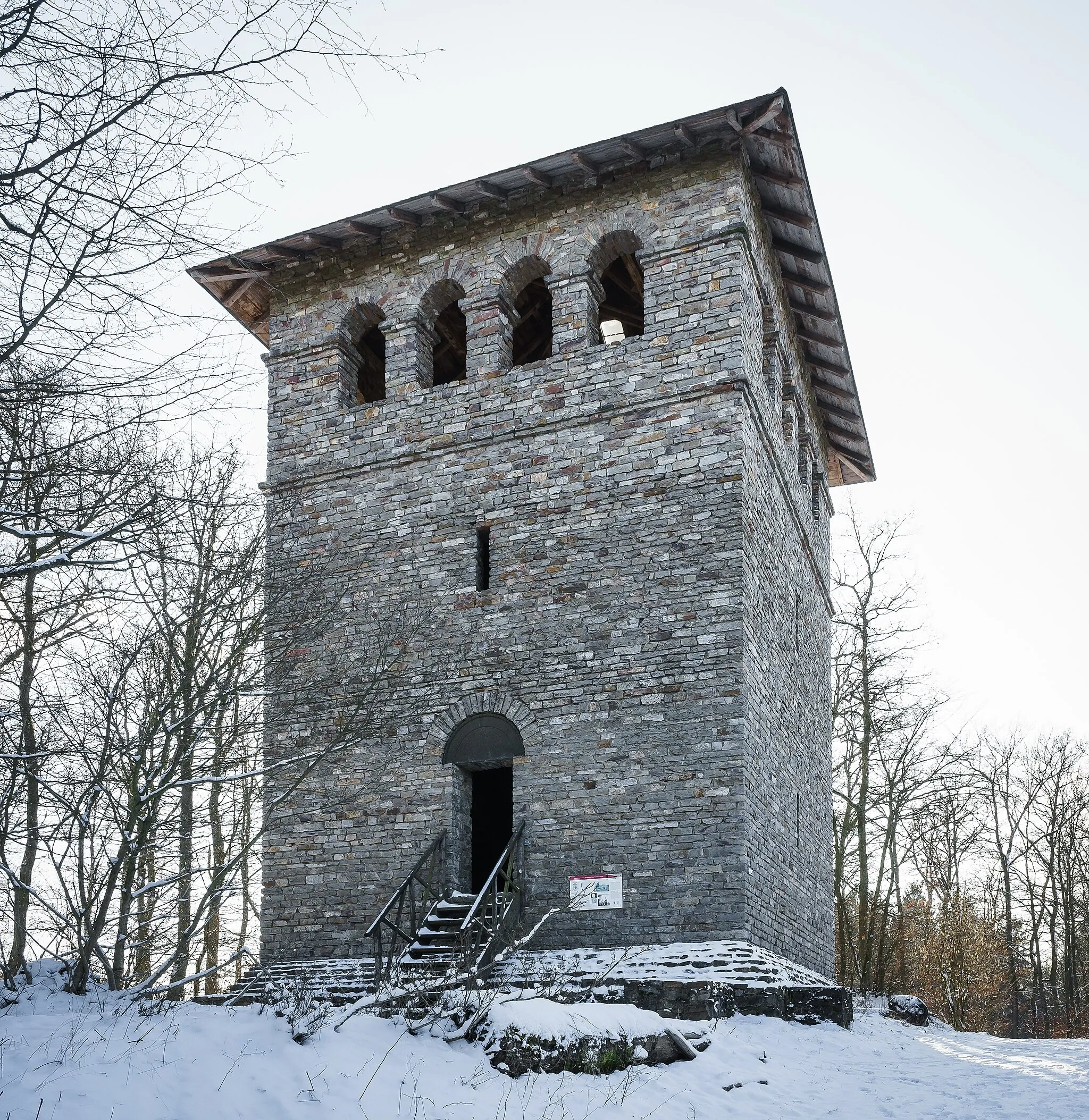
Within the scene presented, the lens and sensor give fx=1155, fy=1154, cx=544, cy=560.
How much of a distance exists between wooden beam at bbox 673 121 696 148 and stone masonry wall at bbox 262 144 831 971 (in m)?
0.26

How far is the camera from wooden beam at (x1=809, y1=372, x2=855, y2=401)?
19.1 meters

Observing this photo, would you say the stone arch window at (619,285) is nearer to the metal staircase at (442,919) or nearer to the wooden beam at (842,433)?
the wooden beam at (842,433)

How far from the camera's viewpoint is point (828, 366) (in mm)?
18625

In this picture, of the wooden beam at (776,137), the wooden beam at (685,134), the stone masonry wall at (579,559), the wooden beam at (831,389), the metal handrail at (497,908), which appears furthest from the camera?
the wooden beam at (831,389)

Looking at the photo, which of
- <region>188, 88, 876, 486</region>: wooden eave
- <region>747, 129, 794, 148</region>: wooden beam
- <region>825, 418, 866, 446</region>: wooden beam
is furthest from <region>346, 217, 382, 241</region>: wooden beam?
<region>825, 418, 866, 446</region>: wooden beam

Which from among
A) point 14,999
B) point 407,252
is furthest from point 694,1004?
point 407,252

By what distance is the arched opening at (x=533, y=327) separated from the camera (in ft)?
57.0

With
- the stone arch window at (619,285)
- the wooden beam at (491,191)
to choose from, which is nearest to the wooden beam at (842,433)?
the stone arch window at (619,285)

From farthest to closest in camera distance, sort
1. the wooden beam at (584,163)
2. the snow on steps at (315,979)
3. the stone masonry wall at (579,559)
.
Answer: the wooden beam at (584,163) < the stone masonry wall at (579,559) < the snow on steps at (315,979)

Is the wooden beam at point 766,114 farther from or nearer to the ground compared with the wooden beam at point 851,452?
farther from the ground

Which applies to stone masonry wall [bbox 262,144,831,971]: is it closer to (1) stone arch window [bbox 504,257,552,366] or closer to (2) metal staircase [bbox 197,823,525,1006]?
(1) stone arch window [bbox 504,257,552,366]

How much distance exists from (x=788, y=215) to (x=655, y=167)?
6.99 ft

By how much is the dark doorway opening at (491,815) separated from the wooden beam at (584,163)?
7.57m

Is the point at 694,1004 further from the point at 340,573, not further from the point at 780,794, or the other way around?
the point at 340,573
